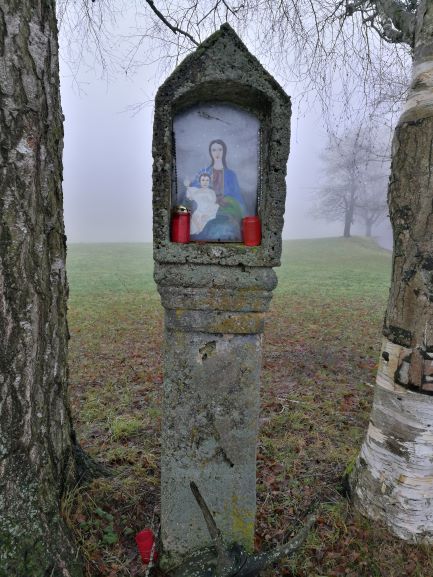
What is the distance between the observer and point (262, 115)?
82.6 inches

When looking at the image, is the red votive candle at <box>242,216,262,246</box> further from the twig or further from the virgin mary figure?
the twig

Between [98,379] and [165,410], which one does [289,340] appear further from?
[165,410]

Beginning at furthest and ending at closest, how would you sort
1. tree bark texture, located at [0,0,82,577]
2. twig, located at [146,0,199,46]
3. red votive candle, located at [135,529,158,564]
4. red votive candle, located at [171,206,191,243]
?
twig, located at [146,0,199,46] < red votive candle, located at [135,529,158,564] < red votive candle, located at [171,206,191,243] < tree bark texture, located at [0,0,82,577]

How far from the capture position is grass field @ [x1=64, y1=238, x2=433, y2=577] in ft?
7.93

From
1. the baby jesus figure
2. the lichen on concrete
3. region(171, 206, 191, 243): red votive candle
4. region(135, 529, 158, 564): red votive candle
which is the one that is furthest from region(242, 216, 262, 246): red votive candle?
region(135, 529, 158, 564): red votive candle

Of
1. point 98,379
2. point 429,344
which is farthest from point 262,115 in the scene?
point 98,379

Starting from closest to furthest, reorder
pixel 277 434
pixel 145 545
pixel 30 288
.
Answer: pixel 30 288, pixel 145 545, pixel 277 434

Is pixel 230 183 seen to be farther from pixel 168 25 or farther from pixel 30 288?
pixel 168 25

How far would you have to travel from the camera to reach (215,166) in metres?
2.11

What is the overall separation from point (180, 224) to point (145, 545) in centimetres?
194

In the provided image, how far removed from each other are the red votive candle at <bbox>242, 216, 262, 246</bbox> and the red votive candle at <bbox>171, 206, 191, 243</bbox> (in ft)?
1.04

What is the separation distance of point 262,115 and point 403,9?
3.13m

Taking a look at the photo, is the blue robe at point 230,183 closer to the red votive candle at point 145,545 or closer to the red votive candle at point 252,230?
the red votive candle at point 252,230

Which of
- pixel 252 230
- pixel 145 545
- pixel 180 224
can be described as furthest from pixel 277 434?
pixel 180 224
